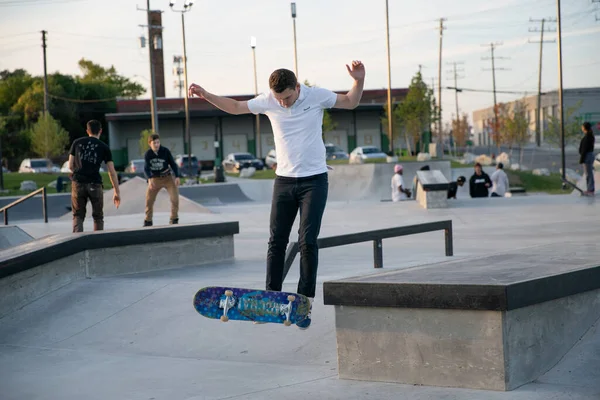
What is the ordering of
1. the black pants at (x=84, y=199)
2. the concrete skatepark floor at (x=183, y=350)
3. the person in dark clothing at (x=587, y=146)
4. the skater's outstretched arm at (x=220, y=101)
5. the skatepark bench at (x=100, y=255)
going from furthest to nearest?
the person in dark clothing at (x=587, y=146), the black pants at (x=84, y=199), the skatepark bench at (x=100, y=255), the skater's outstretched arm at (x=220, y=101), the concrete skatepark floor at (x=183, y=350)

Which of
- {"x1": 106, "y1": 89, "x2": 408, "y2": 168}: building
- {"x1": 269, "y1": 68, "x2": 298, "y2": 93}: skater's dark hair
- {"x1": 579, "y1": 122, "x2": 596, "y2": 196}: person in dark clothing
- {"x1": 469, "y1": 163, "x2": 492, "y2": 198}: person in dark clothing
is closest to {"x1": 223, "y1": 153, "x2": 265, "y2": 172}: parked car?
{"x1": 106, "y1": 89, "x2": 408, "y2": 168}: building

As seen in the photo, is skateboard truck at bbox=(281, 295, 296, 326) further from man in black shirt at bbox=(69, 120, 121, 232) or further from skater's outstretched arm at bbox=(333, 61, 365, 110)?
man in black shirt at bbox=(69, 120, 121, 232)

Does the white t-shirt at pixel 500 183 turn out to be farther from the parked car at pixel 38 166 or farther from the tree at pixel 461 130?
A: the tree at pixel 461 130

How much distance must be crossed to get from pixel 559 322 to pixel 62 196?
23.1 metres

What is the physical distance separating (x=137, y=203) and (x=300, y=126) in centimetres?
1710

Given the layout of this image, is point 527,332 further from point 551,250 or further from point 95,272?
point 95,272

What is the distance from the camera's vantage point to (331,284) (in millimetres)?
4676

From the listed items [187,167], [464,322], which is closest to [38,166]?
[187,167]

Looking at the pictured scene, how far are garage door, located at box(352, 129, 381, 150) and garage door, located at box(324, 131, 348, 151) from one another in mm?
1155

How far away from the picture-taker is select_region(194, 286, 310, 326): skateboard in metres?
5.15

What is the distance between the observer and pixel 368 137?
73.7 m

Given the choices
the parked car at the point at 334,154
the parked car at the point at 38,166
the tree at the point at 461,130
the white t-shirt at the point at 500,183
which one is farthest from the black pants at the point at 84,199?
the tree at the point at 461,130

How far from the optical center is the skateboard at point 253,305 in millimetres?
5152

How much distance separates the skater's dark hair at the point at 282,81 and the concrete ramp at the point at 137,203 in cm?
1528
